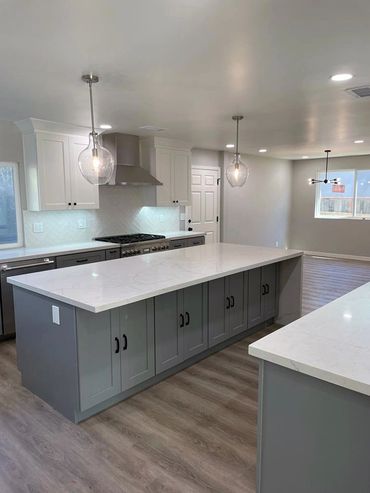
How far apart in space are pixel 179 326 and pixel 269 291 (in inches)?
60.7

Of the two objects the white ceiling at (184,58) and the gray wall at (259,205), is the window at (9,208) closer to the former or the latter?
the white ceiling at (184,58)

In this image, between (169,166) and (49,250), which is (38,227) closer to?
(49,250)

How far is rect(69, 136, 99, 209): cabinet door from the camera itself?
4.68 m

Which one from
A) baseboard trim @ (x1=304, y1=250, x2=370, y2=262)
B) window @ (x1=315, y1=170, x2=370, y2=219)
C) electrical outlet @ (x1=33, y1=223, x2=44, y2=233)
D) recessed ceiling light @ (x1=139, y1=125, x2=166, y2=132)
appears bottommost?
baseboard trim @ (x1=304, y1=250, x2=370, y2=262)

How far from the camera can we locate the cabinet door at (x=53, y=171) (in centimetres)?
436

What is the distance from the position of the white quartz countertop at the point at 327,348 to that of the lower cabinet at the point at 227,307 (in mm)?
1504

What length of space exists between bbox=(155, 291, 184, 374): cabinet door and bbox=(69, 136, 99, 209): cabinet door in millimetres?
2430

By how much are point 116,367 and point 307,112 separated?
3.20 m

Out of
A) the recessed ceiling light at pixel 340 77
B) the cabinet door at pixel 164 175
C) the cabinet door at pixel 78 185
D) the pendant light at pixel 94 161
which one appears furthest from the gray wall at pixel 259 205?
the pendant light at pixel 94 161

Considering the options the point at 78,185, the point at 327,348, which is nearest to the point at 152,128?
the point at 78,185

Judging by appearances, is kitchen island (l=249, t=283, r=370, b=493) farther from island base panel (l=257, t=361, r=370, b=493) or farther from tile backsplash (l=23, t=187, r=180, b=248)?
tile backsplash (l=23, t=187, r=180, b=248)

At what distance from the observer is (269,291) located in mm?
4234

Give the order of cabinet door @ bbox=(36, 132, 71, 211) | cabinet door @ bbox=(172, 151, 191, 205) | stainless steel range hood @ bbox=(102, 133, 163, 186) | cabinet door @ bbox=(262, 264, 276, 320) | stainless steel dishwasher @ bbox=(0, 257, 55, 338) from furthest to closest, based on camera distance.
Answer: cabinet door @ bbox=(172, 151, 191, 205) → stainless steel range hood @ bbox=(102, 133, 163, 186) → cabinet door @ bbox=(36, 132, 71, 211) → cabinet door @ bbox=(262, 264, 276, 320) → stainless steel dishwasher @ bbox=(0, 257, 55, 338)

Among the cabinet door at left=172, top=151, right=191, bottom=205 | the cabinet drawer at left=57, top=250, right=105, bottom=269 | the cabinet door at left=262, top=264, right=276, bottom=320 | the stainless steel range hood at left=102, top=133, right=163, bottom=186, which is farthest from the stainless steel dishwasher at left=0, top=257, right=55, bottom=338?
the cabinet door at left=172, top=151, right=191, bottom=205
